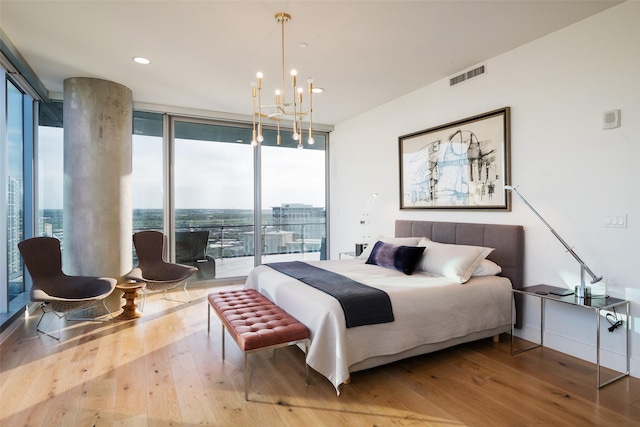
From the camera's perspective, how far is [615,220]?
9.14 feet

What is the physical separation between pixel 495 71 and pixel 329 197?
3.73 m

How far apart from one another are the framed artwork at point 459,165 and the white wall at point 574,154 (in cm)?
11

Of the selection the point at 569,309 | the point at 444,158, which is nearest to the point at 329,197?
the point at 444,158

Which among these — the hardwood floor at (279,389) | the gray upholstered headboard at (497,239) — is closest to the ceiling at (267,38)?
the gray upholstered headboard at (497,239)

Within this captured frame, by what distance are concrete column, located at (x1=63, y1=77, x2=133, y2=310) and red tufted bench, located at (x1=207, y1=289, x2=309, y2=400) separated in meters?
1.85

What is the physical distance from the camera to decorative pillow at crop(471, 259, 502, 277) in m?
3.43

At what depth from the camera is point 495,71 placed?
3686mm

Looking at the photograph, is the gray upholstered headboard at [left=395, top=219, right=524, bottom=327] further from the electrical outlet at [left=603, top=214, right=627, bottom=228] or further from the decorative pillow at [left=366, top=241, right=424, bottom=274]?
the electrical outlet at [left=603, top=214, right=627, bottom=228]

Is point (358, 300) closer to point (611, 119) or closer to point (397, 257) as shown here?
point (397, 257)

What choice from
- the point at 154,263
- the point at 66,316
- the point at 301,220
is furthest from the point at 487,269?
the point at 66,316

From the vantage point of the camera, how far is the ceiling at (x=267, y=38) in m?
2.79

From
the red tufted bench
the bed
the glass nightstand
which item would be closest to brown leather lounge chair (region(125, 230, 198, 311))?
the bed

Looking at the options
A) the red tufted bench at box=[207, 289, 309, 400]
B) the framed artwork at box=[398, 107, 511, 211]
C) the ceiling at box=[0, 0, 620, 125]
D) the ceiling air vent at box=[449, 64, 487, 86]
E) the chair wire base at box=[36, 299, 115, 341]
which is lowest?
the chair wire base at box=[36, 299, 115, 341]

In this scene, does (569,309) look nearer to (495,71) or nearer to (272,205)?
(495,71)
